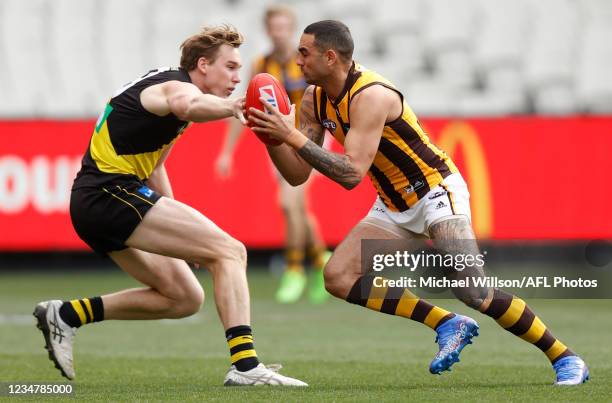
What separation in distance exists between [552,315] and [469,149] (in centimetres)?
384

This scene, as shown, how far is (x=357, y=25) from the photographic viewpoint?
727 inches

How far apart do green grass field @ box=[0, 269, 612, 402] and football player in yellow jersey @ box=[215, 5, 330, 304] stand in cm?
42

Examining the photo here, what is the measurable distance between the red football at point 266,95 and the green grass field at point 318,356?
1488mm

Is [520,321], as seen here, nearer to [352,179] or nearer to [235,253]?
[352,179]

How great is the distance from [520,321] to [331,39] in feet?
6.28

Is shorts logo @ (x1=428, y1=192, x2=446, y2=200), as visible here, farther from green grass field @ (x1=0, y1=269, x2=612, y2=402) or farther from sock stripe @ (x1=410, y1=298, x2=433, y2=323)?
green grass field @ (x1=0, y1=269, x2=612, y2=402)

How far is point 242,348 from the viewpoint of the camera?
6.54 m

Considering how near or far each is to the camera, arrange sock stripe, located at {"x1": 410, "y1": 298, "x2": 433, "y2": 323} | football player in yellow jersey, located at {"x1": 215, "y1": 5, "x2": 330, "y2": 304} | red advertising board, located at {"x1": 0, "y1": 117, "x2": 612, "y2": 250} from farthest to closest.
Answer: red advertising board, located at {"x1": 0, "y1": 117, "x2": 612, "y2": 250}
football player in yellow jersey, located at {"x1": 215, "y1": 5, "x2": 330, "y2": 304}
sock stripe, located at {"x1": 410, "y1": 298, "x2": 433, "y2": 323}

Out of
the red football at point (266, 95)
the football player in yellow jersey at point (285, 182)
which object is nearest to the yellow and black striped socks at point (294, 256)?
the football player in yellow jersey at point (285, 182)

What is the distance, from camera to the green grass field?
6.37 metres

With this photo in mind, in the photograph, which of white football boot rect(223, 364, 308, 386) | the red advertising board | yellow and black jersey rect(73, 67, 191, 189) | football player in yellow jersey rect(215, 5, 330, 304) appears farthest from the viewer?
the red advertising board

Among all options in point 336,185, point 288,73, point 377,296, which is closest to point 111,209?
point 377,296

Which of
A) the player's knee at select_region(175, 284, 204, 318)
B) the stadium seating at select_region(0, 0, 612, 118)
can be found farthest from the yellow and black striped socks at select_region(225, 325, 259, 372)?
the stadium seating at select_region(0, 0, 612, 118)

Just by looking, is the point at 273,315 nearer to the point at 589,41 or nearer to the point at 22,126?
the point at 22,126
